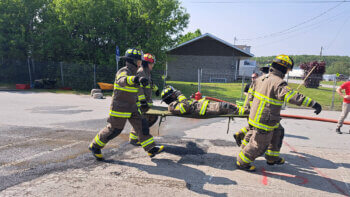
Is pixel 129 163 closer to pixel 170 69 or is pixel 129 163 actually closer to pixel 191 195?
pixel 191 195

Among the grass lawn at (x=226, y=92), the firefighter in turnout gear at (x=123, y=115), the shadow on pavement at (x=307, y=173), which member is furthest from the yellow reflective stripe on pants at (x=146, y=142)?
the grass lawn at (x=226, y=92)

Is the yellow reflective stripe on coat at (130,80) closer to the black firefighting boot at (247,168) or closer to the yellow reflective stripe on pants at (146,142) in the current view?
the yellow reflective stripe on pants at (146,142)

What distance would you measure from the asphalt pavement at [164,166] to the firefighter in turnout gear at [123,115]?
0.32 m

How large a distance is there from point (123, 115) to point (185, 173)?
1462mm

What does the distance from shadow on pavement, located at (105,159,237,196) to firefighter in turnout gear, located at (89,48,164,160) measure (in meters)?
0.32

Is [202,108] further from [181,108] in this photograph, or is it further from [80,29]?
[80,29]

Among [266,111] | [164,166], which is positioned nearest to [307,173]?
[266,111]

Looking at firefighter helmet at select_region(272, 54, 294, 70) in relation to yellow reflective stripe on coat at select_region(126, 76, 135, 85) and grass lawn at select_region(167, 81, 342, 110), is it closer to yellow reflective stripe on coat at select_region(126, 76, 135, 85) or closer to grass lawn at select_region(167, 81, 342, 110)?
yellow reflective stripe on coat at select_region(126, 76, 135, 85)

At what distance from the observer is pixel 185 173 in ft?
12.0

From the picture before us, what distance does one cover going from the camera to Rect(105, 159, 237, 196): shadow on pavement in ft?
10.6

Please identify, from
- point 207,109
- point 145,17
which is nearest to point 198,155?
point 207,109

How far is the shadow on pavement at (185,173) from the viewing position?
127 inches

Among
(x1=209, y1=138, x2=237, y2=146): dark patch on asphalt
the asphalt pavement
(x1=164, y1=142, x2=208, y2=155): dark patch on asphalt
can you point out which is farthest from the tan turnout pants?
(x1=209, y1=138, x2=237, y2=146): dark patch on asphalt

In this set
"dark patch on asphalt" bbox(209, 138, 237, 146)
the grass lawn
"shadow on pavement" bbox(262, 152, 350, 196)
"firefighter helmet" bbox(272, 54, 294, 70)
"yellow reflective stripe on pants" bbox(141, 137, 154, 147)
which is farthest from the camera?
the grass lawn
